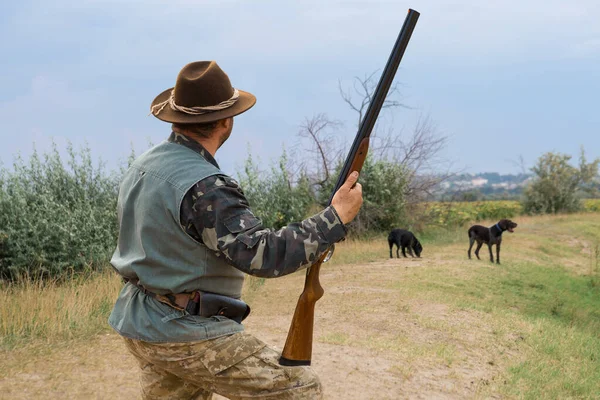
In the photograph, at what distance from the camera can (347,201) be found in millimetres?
2781

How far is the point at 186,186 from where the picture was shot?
264cm

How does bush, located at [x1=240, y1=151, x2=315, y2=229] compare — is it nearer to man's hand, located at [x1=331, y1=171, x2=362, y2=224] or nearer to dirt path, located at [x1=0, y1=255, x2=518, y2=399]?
dirt path, located at [x1=0, y1=255, x2=518, y2=399]

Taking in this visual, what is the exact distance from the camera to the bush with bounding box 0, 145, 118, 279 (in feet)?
41.6

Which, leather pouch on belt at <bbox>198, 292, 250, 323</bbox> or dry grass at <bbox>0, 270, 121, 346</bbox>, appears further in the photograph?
dry grass at <bbox>0, 270, 121, 346</bbox>

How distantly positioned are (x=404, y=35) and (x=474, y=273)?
10574 millimetres

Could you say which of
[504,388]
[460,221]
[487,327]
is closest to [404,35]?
[504,388]

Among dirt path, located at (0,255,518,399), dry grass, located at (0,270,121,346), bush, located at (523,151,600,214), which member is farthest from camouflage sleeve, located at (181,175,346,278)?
bush, located at (523,151,600,214)

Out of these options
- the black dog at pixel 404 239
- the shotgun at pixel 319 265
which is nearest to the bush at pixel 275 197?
the black dog at pixel 404 239

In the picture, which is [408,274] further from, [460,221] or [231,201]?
[460,221]

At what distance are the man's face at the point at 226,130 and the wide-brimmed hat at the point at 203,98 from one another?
0.09 m

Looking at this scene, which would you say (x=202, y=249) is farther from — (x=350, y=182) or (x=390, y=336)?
(x=390, y=336)

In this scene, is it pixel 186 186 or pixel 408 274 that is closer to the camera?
pixel 186 186

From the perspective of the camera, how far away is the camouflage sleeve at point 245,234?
2547 mm

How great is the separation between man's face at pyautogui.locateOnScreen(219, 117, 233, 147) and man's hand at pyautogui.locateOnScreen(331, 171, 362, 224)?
2.04ft
